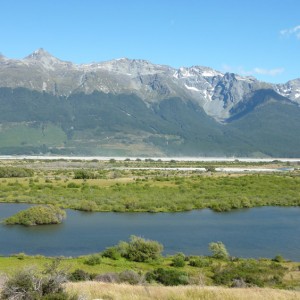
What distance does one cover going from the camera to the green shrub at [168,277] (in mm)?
23869

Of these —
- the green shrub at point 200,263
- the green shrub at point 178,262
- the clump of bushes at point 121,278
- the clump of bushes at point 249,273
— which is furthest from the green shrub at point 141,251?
the clump of bushes at point 121,278

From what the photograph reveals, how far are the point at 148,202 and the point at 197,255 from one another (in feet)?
86.4

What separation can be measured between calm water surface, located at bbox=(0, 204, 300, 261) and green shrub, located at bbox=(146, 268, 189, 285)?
10122mm

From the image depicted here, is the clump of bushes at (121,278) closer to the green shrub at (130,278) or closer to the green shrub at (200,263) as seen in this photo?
the green shrub at (130,278)

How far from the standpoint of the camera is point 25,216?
4650 centimetres

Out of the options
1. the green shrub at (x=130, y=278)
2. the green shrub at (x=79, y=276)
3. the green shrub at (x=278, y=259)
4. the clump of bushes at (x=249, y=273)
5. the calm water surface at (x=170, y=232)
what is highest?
the green shrub at (x=130, y=278)

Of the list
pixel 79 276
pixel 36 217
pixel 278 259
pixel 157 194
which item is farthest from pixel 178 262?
pixel 157 194

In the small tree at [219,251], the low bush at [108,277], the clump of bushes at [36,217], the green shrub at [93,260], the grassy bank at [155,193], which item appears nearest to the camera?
the low bush at [108,277]

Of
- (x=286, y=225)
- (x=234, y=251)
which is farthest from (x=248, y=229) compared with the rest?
(x=234, y=251)

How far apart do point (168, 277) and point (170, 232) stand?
61.1 ft

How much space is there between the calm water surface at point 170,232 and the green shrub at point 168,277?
10.1 meters

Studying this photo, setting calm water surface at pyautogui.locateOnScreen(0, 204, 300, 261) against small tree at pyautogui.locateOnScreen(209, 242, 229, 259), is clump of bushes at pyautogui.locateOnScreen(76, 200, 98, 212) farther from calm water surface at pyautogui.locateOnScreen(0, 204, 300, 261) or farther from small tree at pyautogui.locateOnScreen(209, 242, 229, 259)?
small tree at pyautogui.locateOnScreen(209, 242, 229, 259)

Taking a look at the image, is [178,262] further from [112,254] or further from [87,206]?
[87,206]

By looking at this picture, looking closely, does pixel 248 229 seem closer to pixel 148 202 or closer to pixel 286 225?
pixel 286 225
